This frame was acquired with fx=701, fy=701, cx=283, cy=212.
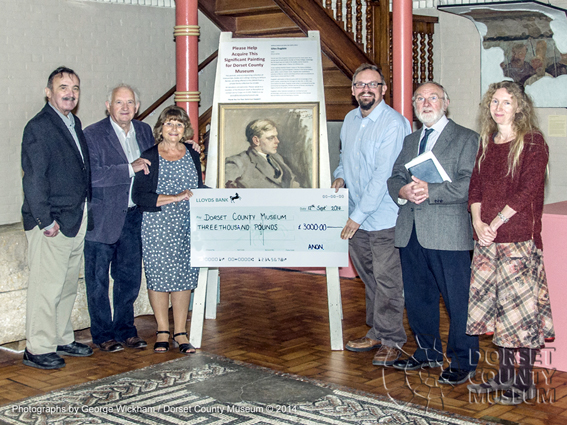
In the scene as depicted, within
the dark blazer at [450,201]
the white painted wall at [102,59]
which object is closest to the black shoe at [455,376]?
the dark blazer at [450,201]

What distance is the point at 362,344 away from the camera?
4.02 m

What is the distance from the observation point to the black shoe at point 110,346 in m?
4.08

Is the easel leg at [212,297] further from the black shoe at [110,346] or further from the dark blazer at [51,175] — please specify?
the dark blazer at [51,175]

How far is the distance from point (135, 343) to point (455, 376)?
1.88 metres

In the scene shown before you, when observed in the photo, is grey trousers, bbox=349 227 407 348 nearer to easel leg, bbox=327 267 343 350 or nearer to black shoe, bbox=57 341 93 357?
easel leg, bbox=327 267 343 350

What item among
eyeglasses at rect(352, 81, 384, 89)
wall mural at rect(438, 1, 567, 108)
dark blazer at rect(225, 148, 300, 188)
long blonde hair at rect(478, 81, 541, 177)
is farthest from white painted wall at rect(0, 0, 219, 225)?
long blonde hair at rect(478, 81, 541, 177)

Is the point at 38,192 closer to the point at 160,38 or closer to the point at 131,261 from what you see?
the point at 131,261

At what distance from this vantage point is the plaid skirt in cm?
304

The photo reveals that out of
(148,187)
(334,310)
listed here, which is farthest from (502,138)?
(148,187)

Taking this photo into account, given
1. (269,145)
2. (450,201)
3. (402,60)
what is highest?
(402,60)

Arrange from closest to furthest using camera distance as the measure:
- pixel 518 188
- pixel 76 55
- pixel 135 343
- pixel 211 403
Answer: pixel 518 188 → pixel 211 403 → pixel 135 343 → pixel 76 55

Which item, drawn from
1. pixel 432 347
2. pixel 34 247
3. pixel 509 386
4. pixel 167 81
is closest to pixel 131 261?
pixel 34 247

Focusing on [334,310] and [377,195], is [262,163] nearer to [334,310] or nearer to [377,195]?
[377,195]

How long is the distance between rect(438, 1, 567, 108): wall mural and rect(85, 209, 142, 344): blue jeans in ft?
15.1
